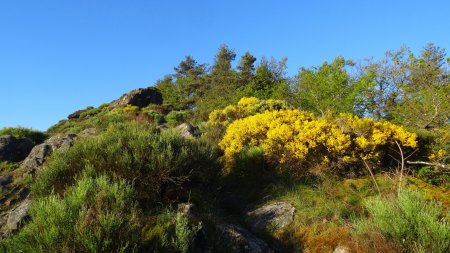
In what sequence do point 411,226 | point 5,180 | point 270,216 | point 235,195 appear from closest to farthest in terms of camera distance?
point 411,226
point 270,216
point 235,195
point 5,180

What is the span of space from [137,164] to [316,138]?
490cm

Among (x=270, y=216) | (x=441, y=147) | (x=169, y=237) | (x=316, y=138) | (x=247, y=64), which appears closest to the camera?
(x=169, y=237)

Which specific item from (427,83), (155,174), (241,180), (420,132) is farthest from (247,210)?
(427,83)

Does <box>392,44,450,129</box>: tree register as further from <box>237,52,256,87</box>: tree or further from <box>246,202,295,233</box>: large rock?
<box>237,52,256,87</box>: tree

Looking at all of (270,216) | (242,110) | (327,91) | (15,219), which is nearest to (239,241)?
→ (270,216)

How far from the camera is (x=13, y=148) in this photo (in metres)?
15.0

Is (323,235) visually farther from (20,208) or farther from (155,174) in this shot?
(20,208)

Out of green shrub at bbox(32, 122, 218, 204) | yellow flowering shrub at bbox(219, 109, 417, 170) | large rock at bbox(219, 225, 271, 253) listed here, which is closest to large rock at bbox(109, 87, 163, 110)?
yellow flowering shrub at bbox(219, 109, 417, 170)

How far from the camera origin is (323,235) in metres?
6.39

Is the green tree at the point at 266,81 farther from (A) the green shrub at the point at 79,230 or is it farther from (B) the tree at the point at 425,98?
(A) the green shrub at the point at 79,230

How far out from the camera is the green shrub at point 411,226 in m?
4.64

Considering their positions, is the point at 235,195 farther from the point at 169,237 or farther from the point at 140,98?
the point at 140,98

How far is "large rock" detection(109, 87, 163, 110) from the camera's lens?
33812 mm

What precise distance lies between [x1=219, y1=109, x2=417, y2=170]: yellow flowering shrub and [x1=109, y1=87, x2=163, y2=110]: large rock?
24.4 meters
